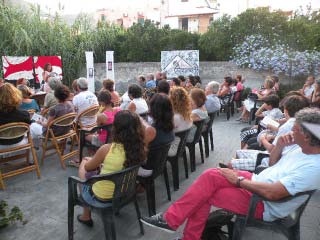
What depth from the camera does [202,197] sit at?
228 cm

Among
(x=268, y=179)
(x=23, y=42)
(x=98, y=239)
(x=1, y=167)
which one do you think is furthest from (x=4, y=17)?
(x=268, y=179)

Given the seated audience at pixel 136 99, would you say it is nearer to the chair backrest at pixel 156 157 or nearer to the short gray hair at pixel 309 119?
the chair backrest at pixel 156 157

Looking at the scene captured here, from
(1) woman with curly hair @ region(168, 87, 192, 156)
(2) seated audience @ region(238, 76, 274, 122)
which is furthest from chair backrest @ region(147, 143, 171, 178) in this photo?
(2) seated audience @ region(238, 76, 274, 122)

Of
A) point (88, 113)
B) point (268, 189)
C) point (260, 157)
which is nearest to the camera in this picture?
point (268, 189)

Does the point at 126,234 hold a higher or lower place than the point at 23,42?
lower

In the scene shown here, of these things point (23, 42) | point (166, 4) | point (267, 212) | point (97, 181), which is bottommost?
point (267, 212)

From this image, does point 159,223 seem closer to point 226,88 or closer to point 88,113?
point 88,113

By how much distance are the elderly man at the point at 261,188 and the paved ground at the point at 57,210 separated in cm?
58

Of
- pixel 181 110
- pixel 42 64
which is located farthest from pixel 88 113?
pixel 42 64

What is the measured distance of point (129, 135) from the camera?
246 cm

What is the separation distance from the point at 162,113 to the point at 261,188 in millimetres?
1460

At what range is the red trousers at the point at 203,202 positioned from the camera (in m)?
2.27

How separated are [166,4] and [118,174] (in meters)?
36.2

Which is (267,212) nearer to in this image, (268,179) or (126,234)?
(268,179)
